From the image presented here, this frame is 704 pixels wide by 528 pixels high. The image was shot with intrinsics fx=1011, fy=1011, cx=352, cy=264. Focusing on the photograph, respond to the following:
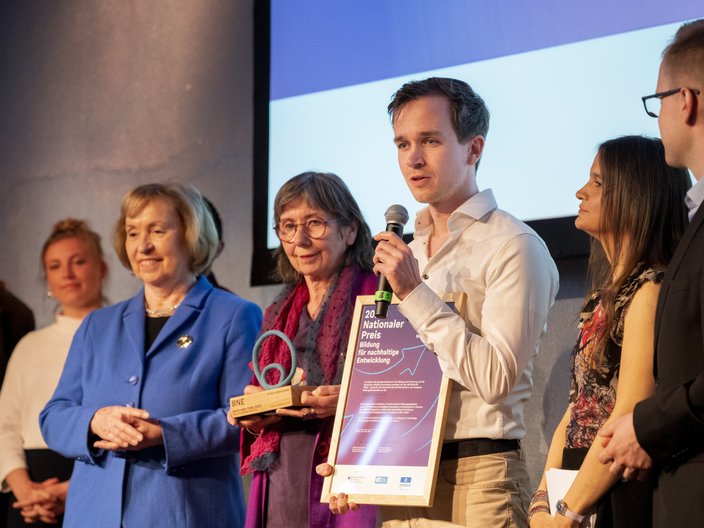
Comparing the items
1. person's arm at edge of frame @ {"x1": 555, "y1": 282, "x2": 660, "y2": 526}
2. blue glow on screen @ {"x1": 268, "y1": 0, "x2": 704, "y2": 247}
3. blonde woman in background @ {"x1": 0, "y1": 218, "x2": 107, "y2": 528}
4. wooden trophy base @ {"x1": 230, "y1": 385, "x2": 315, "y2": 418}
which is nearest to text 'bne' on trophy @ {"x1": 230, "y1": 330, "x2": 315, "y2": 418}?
wooden trophy base @ {"x1": 230, "y1": 385, "x2": 315, "y2": 418}

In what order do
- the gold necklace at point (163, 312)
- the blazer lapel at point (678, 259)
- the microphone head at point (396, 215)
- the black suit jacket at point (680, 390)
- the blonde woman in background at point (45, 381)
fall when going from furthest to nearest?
the blonde woman in background at point (45, 381)
the gold necklace at point (163, 312)
the microphone head at point (396, 215)
the blazer lapel at point (678, 259)
the black suit jacket at point (680, 390)

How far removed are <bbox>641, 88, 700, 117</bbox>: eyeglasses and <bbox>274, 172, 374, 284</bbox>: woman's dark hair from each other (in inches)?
44.4

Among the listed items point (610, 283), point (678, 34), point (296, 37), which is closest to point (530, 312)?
point (610, 283)

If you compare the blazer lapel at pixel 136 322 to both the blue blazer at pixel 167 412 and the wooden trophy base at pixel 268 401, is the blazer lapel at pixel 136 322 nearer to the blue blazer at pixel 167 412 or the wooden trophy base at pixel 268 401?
the blue blazer at pixel 167 412

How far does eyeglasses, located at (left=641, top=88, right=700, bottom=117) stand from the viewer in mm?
2075

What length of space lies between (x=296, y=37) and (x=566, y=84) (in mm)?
1481

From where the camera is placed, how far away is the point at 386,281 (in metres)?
2.44

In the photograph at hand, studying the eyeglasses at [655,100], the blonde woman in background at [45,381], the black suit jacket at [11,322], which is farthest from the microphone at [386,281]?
the black suit jacket at [11,322]

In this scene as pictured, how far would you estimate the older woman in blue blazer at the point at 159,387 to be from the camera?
10.6 ft

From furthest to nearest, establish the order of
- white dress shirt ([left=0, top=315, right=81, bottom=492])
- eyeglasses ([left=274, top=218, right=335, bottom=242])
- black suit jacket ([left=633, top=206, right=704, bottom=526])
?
white dress shirt ([left=0, top=315, right=81, bottom=492])
eyeglasses ([left=274, top=218, right=335, bottom=242])
black suit jacket ([left=633, top=206, right=704, bottom=526])

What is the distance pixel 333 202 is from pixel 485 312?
797 millimetres

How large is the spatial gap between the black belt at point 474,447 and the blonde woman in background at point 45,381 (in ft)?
6.96

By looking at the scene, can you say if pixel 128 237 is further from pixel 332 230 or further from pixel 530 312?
pixel 530 312

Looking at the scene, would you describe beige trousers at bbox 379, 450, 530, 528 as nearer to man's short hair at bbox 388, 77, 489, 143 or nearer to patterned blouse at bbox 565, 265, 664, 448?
patterned blouse at bbox 565, 265, 664, 448
